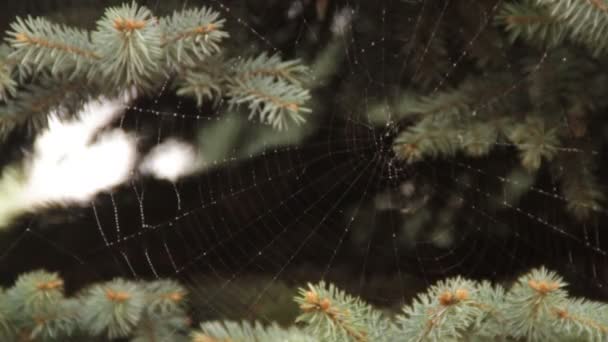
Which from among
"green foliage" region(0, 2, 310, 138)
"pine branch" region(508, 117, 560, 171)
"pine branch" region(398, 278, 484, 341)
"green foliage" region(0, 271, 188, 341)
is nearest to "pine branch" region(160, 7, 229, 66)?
"green foliage" region(0, 2, 310, 138)

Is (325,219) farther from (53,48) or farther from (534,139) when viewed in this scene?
(53,48)

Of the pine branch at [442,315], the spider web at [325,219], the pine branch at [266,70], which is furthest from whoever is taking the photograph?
the spider web at [325,219]

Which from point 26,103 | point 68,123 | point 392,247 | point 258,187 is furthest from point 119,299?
point 392,247

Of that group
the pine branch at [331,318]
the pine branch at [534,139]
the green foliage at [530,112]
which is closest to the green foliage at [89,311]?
the pine branch at [331,318]

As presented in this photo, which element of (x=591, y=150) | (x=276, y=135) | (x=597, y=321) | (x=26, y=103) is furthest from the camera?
(x=276, y=135)

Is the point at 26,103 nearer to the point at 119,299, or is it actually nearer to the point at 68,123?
the point at 68,123

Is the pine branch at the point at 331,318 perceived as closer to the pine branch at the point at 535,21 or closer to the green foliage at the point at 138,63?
the green foliage at the point at 138,63
